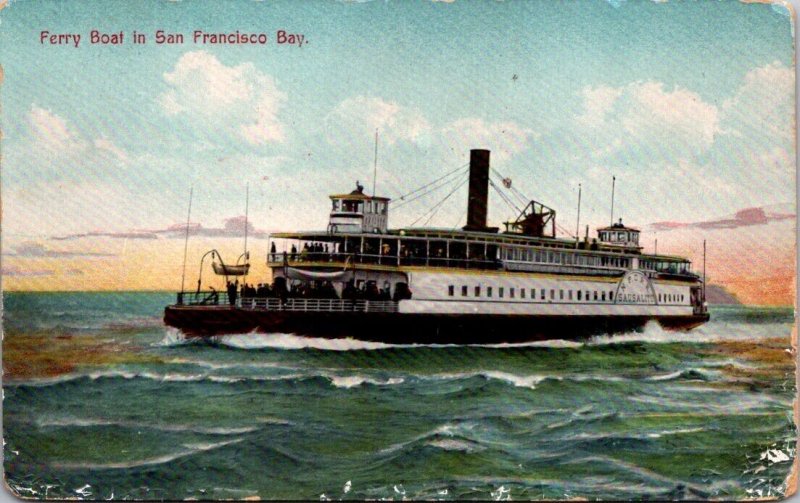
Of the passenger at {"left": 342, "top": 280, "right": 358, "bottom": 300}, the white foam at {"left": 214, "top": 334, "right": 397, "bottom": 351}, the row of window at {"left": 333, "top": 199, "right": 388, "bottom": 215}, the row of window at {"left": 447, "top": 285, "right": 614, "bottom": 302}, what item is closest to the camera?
the row of window at {"left": 333, "top": 199, "right": 388, "bottom": 215}

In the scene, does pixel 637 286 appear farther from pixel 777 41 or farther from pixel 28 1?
pixel 28 1

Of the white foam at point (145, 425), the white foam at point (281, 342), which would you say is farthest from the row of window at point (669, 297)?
the white foam at point (145, 425)

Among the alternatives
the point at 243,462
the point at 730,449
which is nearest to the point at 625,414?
the point at 730,449

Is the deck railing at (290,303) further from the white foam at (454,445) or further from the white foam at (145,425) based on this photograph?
the white foam at (454,445)

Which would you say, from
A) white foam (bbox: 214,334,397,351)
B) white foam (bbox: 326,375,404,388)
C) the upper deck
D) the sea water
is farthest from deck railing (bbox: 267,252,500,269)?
white foam (bbox: 326,375,404,388)

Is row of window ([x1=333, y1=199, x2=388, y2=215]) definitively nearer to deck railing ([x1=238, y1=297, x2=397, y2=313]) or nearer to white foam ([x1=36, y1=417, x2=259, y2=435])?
deck railing ([x1=238, y1=297, x2=397, y2=313])

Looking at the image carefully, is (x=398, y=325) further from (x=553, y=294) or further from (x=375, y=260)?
(x=553, y=294)

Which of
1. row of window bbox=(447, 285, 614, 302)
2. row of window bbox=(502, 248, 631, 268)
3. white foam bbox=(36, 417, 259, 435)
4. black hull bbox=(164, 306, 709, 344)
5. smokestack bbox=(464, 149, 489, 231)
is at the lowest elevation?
white foam bbox=(36, 417, 259, 435)
